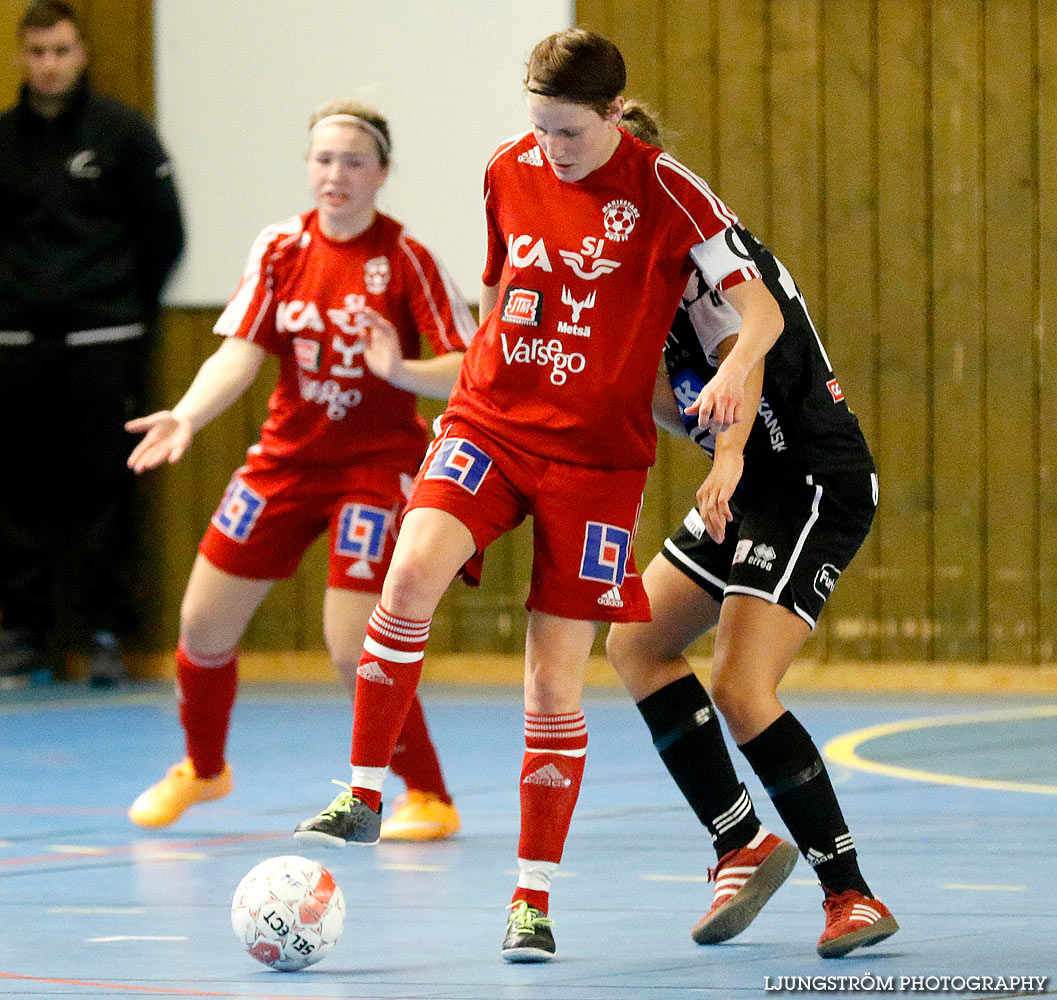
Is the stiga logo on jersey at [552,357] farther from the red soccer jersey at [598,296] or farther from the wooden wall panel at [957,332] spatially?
the wooden wall panel at [957,332]

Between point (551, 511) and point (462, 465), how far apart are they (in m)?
0.18

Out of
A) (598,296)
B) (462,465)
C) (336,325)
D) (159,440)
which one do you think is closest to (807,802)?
(462,465)

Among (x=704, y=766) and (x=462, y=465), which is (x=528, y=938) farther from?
(x=462, y=465)

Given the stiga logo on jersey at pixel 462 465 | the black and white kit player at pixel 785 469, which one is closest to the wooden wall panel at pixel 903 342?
the black and white kit player at pixel 785 469

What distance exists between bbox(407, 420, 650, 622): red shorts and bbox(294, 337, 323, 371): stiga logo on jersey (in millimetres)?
1506

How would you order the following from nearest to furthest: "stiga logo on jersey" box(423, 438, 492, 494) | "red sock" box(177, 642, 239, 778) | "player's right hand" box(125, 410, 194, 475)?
"stiga logo on jersey" box(423, 438, 492, 494), "player's right hand" box(125, 410, 194, 475), "red sock" box(177, 642, 239, 778)

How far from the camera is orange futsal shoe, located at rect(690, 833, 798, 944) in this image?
3668 millimetres

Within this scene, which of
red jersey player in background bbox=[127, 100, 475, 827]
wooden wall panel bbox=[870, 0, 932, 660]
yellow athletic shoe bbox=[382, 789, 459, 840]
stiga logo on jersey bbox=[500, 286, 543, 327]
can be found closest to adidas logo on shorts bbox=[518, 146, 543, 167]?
stiga logo on jersey bbox=[500, 286, 543, 327]

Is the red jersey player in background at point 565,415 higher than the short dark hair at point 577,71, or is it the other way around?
the short dark hair at point 577,71

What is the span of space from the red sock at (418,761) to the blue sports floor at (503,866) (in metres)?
0.18

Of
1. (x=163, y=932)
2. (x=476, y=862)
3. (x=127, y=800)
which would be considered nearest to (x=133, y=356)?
(x=127, y=800)

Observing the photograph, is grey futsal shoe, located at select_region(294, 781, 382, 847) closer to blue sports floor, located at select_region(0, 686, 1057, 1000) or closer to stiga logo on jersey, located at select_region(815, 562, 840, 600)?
blue sports floor, located at select_region(0, 686, 1057, 1000)

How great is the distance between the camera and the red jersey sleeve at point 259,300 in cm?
511

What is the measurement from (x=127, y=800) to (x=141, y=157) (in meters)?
3.44
